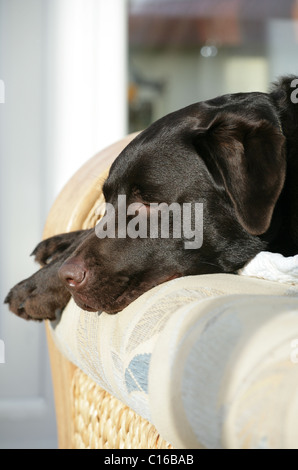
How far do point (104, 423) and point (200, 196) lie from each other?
604 millimetres

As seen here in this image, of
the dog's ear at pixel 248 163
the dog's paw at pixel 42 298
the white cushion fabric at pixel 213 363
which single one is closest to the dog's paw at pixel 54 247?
the dog's paw at pixel 42 298

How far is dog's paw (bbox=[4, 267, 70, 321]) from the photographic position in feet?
5.15

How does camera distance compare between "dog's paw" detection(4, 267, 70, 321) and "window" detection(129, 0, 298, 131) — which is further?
"window" detection(129, 0, 298, 131)

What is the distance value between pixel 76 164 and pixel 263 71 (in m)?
5.91

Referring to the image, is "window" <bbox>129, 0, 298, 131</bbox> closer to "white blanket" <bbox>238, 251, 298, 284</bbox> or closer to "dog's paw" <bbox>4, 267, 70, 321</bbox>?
"dog's paw" <bbox>4, 267, 70, 321</bbox>

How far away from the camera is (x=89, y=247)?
4.62 feet

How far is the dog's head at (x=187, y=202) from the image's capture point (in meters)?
1.30

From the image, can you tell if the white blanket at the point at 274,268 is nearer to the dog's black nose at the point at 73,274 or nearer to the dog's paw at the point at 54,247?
the dog's black nose at the point at 73,274

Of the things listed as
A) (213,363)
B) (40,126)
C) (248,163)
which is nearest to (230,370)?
(213,363)

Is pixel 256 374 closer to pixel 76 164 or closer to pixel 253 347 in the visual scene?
pixel 253 347

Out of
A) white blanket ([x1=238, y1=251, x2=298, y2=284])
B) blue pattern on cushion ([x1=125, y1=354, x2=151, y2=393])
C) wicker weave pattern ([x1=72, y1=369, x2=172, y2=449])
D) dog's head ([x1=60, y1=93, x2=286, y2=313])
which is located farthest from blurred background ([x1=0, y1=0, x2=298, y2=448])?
blue pattern on cushion ([x1=125, y1=354, x2=151, y2=393])

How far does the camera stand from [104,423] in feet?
4.67

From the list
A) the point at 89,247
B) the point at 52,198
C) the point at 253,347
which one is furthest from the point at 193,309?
the point at 52,198

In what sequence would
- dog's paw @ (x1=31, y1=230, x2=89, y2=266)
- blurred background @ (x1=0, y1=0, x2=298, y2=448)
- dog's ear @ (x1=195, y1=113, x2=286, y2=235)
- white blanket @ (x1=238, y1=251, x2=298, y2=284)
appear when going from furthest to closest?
blurred background @ (x1=0, y1=0, x2=298, y2=448)
dog's paw @ (x1=31, y1=230, x2=89, y2=266)
dog's ear @ (x1=195, y1=113, x2=286, y2=235)
white blanket @ (x1=238, y1=251, x2=298, y2=284)
